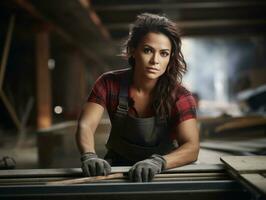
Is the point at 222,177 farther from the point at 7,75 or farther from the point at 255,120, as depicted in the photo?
the point at 7,75

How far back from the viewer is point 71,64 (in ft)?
40.3

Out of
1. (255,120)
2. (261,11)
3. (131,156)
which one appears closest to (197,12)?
(261,11)

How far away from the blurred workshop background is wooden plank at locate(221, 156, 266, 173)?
3.62 feet

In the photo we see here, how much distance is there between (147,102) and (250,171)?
3.70ft

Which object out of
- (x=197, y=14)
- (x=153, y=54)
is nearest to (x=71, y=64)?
(x=197, y=14)

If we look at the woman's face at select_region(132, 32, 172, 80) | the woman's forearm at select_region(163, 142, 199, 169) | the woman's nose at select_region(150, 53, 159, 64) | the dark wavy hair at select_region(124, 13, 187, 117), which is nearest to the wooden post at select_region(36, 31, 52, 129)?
the dark wavy hair at select_region(124, 13, 187, 117)

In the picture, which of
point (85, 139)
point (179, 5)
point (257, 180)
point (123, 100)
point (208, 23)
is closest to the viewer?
point (257, 180)

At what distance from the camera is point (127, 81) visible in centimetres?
284

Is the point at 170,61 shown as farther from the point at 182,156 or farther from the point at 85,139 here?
the point at 85,139

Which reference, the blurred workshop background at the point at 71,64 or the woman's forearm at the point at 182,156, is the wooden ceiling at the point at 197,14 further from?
the woman's forearm at the point at 182,156

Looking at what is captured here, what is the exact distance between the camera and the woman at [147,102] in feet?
8.63

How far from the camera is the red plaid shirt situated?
267 centimetres

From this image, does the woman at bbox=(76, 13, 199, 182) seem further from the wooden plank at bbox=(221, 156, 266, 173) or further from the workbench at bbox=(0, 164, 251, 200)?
the workbench at bbox=(0, 164, 251, 200)

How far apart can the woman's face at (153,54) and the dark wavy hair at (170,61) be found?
8 centimetres
